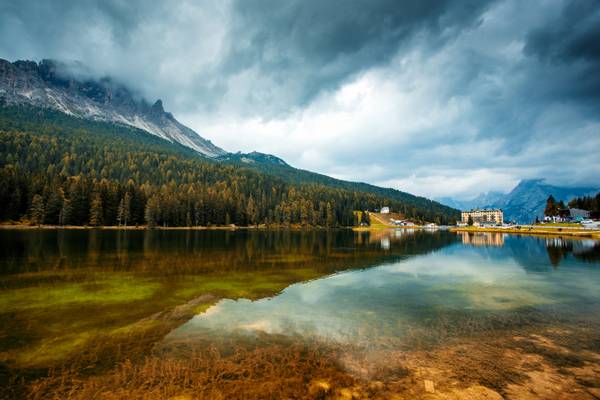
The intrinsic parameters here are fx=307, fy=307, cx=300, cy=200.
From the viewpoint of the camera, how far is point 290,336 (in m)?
17.0

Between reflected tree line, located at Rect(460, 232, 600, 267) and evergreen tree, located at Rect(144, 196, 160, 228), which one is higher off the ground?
evergreen tree, located at Rect(144, 196, 160, 228)

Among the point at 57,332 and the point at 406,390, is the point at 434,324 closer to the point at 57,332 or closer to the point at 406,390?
the point at 406,390

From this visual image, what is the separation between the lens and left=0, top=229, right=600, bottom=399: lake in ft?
38.2

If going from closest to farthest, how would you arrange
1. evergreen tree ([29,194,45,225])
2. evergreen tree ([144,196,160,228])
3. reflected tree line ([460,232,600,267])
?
reflected tree line ([460,232,600,267])
evergreen tree ([29,194,45,225])
evergreen tree ([144,196,160,228])

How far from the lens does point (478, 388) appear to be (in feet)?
38.2

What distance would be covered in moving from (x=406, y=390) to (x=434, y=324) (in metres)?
9.52

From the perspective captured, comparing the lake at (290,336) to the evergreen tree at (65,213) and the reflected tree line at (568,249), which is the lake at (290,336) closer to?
the reflected tree line at (568,249)

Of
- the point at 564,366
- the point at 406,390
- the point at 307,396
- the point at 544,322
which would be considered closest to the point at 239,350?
the point at 307,396

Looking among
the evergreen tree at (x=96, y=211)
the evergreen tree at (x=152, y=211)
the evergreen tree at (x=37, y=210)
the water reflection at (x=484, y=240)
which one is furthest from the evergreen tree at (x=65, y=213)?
the water reflection at (x=484, y=240)

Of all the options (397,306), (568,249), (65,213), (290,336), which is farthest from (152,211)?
(568,249)

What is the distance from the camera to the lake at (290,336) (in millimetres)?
11641

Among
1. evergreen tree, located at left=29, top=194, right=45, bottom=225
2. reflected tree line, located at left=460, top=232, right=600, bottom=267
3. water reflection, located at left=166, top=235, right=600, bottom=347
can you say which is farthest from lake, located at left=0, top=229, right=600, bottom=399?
Result: evergreen tree, located at left=29, top=194, right=45, bottom=225

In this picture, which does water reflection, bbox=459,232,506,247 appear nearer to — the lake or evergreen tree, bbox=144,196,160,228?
the lake

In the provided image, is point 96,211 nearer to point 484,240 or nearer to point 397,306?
point 397,306
